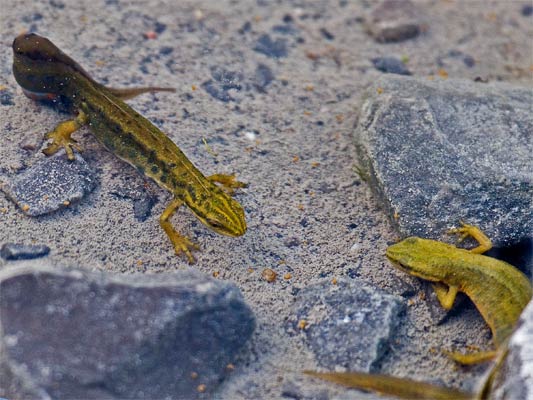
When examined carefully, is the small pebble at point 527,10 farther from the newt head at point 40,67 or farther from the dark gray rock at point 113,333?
the dark gray rock at point 113,333

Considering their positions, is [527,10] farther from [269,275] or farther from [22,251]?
[22,251]

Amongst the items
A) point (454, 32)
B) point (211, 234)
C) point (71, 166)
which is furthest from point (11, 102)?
point (454, 32)

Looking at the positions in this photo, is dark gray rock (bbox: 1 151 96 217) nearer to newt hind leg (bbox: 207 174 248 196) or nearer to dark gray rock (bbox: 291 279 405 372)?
newt hind leg (bbox: 207 174 248 196)

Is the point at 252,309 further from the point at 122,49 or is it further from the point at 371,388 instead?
the point at 122,49

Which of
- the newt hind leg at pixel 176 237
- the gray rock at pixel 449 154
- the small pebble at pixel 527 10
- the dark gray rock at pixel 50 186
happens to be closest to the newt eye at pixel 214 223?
the newt hind leg at pixel 176 237

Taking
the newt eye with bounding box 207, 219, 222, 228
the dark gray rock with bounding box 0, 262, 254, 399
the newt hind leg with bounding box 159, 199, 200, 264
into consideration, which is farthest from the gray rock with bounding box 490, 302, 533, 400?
the newt hind leg with bounding box 159, 199, 200, 264

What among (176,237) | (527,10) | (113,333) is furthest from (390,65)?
(113,333)
